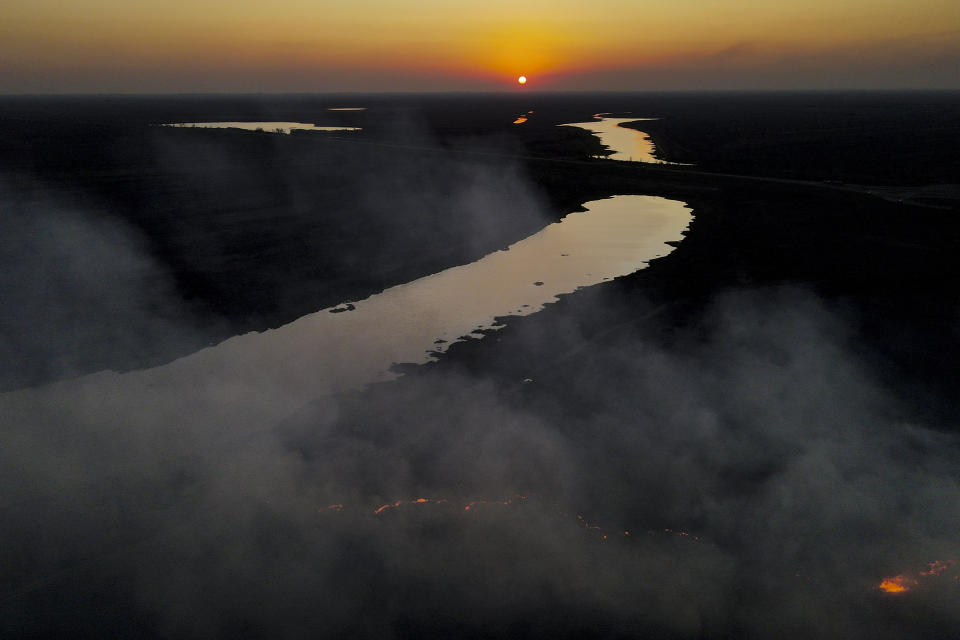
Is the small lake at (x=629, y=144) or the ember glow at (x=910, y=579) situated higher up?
the small lake at (x=629, y=144)

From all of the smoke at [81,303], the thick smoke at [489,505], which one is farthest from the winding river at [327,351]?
the smoke at [81,303]

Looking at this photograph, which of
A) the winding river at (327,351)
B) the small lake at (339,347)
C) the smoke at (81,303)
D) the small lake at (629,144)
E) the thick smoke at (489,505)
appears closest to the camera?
the thick smoke at (489,505)

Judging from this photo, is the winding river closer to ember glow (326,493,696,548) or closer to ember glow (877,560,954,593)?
ember glow (326,493,696,548)

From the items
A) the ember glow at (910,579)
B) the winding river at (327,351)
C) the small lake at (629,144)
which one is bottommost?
the ember glow at (910,579)

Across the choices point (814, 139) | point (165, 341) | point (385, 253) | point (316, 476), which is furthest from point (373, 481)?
point (814, 139)

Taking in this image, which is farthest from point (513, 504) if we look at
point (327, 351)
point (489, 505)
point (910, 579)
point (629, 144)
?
point (629, 144)

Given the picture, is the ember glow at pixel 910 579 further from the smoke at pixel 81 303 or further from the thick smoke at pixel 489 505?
the smoke at pixel 81 303

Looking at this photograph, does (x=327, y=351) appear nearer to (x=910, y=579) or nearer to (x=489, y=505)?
(x=489, y=505)

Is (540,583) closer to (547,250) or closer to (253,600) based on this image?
(253,600)
